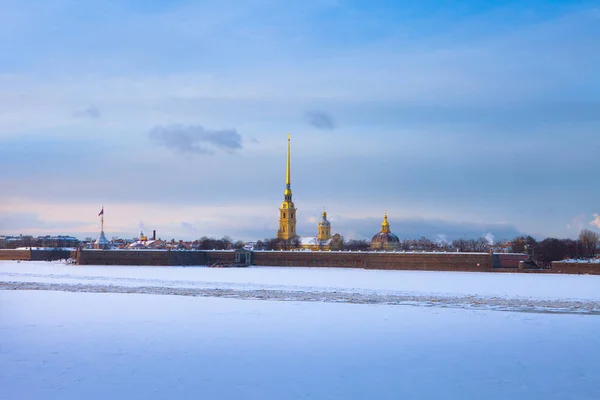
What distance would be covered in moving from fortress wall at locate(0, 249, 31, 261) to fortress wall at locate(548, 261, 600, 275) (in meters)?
59.1

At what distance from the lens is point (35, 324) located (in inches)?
590

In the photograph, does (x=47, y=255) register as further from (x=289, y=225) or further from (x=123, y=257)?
(x=289, y=225)

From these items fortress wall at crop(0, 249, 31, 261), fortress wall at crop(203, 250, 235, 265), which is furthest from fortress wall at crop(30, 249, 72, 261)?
fortress wall at crop(203, 250, 235, 265)

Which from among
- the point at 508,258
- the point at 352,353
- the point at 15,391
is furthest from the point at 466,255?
the point at 15,391

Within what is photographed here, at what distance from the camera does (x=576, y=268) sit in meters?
50.1

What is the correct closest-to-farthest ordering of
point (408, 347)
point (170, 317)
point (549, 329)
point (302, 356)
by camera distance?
1. point (302, 356)
2. point (408, 347)
3. point (549, 329)
4. point (170, 317)

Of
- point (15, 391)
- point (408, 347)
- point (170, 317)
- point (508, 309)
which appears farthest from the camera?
point (508, 309)

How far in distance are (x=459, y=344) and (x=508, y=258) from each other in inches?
1870

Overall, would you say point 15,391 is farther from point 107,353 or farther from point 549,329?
point 549,329

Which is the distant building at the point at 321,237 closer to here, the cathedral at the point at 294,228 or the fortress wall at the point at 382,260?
the cathedral at the point at 294,228

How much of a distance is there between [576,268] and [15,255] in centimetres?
6303

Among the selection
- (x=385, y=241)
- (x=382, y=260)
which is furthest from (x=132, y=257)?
(x=385, y=241)

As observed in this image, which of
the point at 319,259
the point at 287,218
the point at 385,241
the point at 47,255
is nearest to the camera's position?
the point at 319,259

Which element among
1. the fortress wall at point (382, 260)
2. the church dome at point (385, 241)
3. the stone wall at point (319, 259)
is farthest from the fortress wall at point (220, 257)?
the church dome at point (385, 241)
